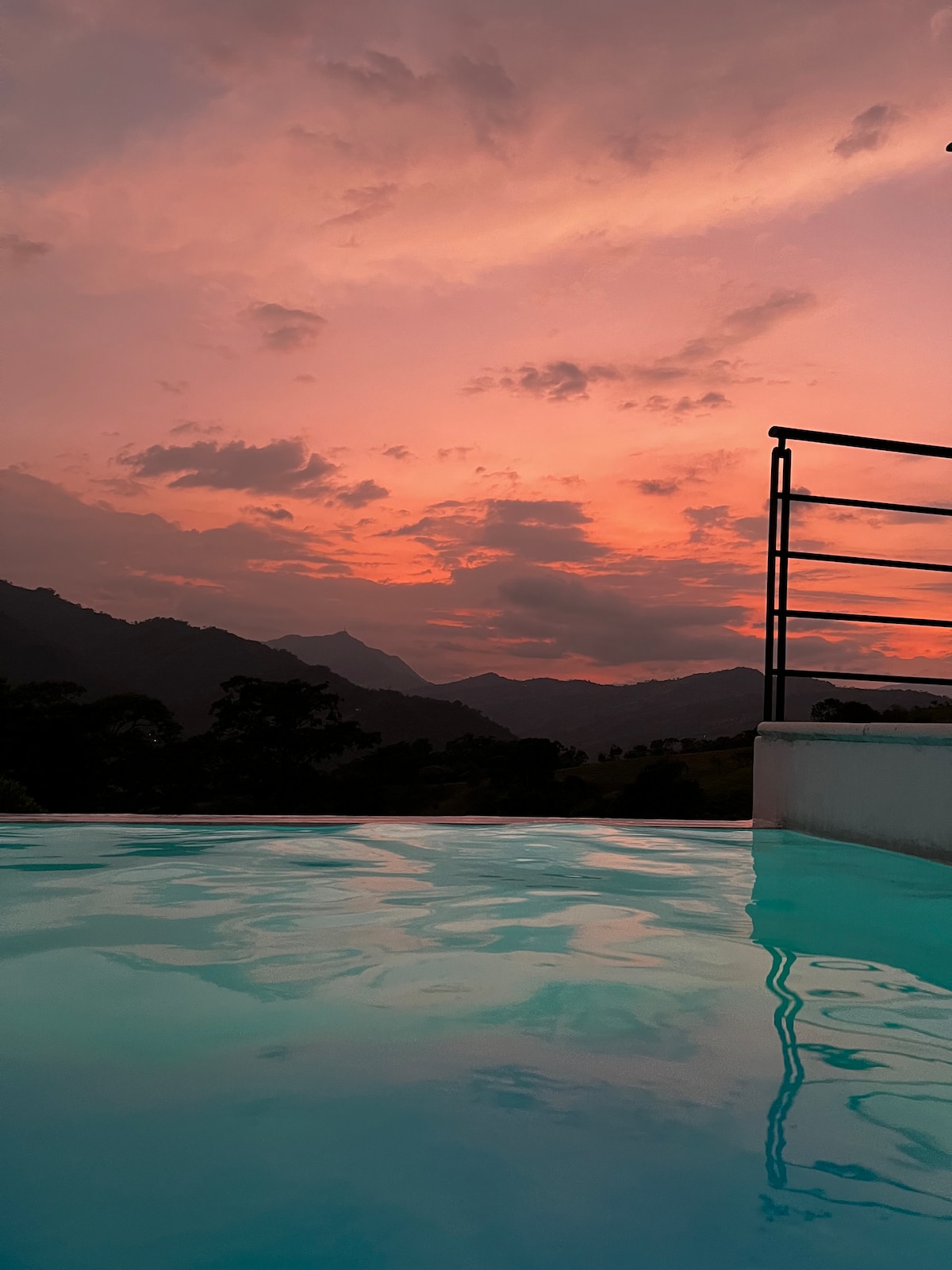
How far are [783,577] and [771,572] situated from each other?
5 centimetres

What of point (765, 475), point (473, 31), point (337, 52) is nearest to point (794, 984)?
point (765, 475)

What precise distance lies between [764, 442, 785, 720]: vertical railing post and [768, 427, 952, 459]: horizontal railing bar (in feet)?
0.21

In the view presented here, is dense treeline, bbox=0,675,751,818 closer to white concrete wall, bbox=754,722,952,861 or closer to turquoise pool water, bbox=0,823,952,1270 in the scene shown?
white concrete wall, bbox=754,722,952,861

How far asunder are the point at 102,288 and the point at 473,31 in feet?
14.7

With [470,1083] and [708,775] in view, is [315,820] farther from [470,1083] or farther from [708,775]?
[708,775]

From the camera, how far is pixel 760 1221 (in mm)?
749

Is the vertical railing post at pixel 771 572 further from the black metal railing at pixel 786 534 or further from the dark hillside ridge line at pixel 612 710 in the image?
the dark hillside ridge line at pixel 612 710

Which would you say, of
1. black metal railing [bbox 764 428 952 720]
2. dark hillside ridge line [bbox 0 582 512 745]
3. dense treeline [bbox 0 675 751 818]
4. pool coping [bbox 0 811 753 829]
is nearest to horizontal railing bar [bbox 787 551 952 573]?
Answer: black metal railing [bbox 764 428 952 720]

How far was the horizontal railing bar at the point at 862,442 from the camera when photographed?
11.3 feet

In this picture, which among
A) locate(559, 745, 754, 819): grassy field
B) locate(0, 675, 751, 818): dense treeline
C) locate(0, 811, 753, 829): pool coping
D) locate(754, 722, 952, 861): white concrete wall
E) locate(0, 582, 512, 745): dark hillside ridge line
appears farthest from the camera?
locate(0, 582, 512, 745): dark hillside ridge line

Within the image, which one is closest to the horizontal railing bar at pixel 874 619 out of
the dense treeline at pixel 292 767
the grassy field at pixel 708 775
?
the dense treeline at pixel 292 767

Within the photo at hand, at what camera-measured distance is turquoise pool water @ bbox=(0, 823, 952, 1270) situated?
0.73 m

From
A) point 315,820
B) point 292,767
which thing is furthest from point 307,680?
point 315,820

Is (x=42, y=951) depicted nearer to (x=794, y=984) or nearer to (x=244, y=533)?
(x=794, y=984)
